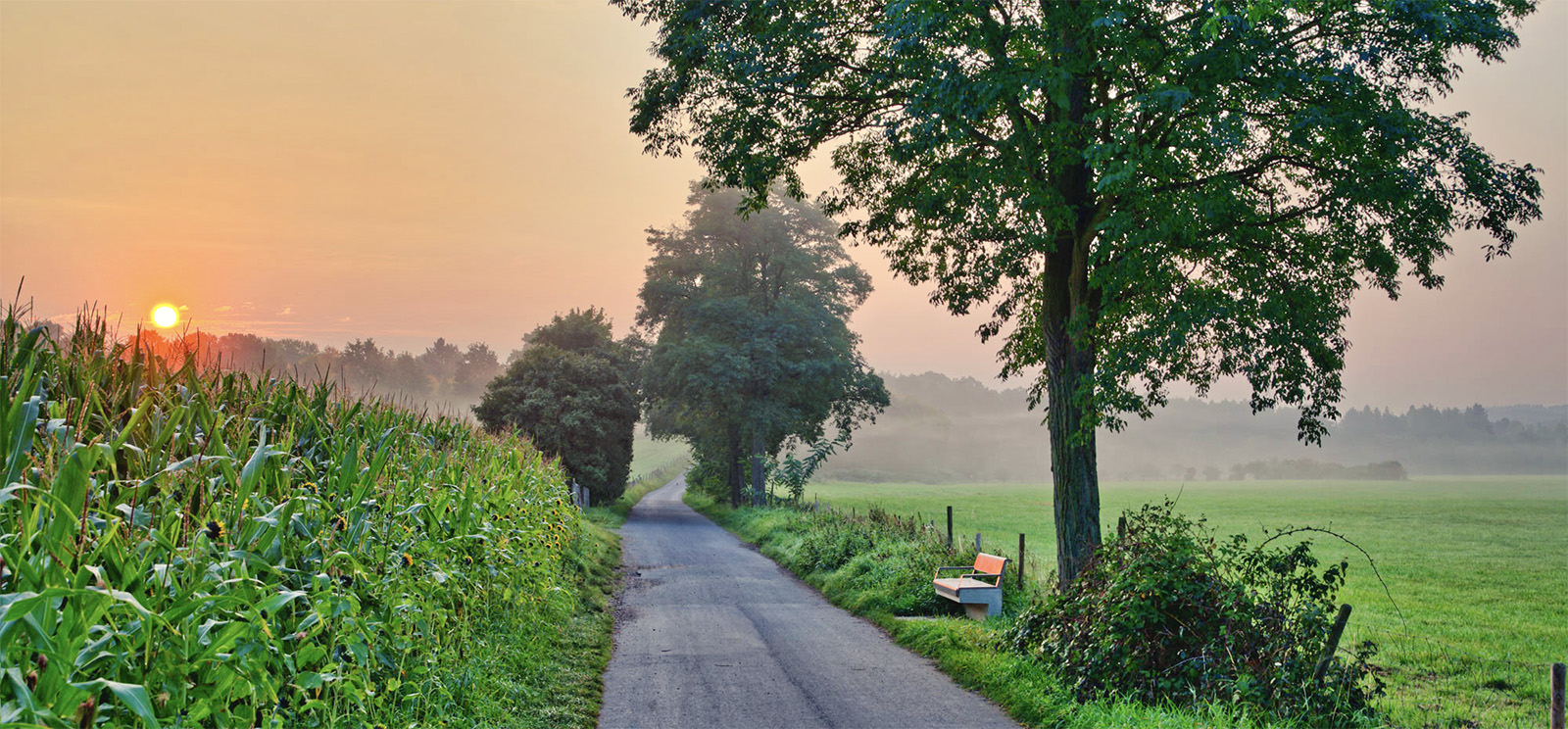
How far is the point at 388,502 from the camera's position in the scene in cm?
571

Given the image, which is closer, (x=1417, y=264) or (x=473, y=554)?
(x=473, y=554)

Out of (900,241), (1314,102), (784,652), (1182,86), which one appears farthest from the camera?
(900,241)

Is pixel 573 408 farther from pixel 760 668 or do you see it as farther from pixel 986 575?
pixel 760 668

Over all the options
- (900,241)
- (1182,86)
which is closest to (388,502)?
(1182,86)

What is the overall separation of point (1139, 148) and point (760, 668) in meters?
7.53

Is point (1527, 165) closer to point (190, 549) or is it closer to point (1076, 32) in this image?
point (1076, 32)

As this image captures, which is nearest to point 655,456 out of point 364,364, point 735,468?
point 364,364

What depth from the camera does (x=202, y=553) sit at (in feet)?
12.3

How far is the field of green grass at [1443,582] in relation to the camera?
490 inches

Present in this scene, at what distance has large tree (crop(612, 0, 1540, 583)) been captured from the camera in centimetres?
1053

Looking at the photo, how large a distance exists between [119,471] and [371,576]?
1.41 metres

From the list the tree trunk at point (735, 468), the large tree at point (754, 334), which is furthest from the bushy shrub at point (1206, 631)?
the tree trunk at point (735, 468)

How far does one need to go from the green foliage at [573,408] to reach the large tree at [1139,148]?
82.9ft

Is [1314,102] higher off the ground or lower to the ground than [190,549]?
higher
